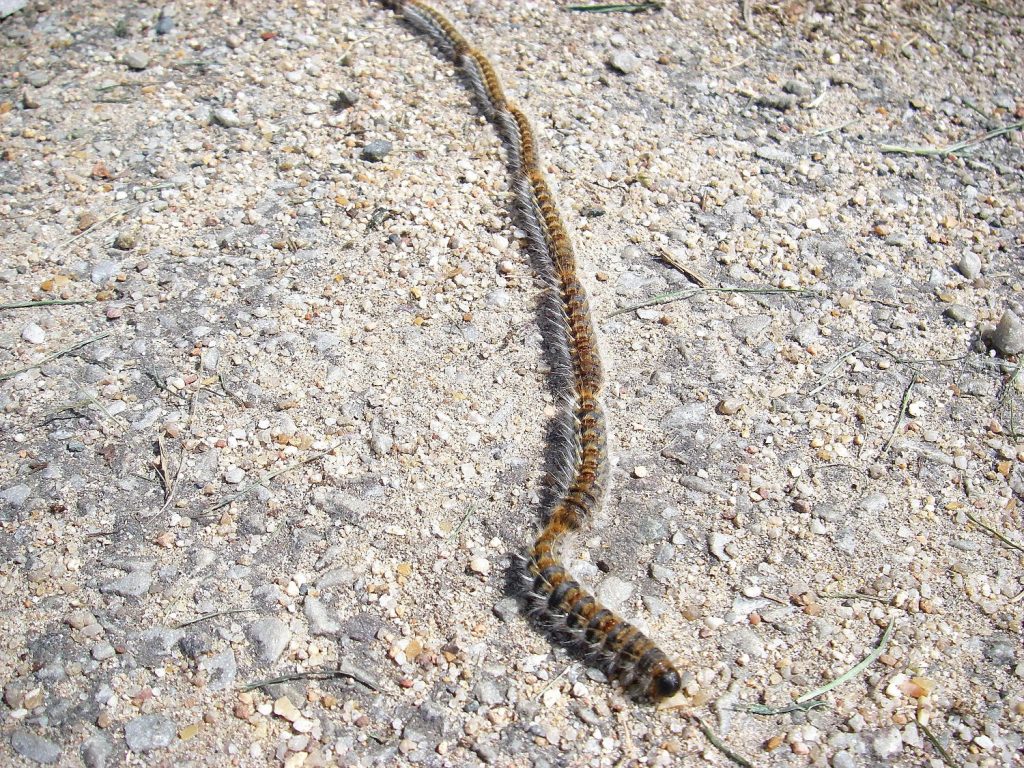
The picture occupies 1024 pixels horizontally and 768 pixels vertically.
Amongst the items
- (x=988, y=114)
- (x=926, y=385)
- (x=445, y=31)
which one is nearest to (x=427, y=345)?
(x=926, y=385)

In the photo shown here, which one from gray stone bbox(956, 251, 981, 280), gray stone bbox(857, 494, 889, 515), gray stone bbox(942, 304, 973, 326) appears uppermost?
gray stone bbox(956, 251, 981, 280)

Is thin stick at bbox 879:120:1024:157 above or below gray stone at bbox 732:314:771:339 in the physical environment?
above

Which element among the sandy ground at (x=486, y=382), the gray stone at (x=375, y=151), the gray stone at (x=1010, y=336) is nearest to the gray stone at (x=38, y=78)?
the sandy ground at (x=486, y=382)

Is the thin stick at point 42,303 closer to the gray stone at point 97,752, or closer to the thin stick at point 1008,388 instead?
the gray stone at point 97,752

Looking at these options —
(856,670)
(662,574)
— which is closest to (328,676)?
(662,574)

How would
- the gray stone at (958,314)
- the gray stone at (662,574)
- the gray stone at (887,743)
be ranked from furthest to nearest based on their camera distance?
the gray stone at (958,314), the gray stone at (662,574), the gray stone at (887,743)

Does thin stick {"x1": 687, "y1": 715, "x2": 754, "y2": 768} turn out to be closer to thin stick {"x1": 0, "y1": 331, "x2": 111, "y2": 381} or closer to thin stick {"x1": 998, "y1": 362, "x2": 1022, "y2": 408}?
thin stick {"x1": 998, "y1": 362, "x2": 1022, "y2": 408}

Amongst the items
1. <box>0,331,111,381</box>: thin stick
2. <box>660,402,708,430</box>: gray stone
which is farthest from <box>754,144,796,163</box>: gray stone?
<box>0,331,111,381</box>: thin stick
